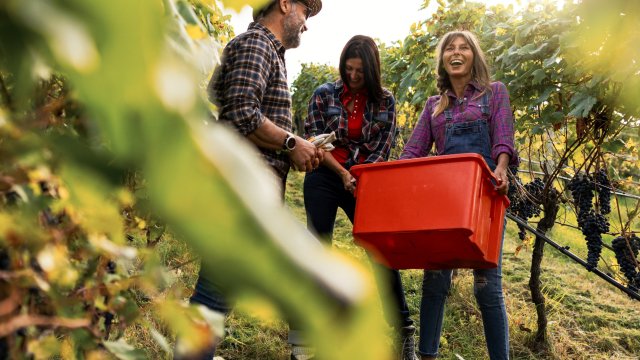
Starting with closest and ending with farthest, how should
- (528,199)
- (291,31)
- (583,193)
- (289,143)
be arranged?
1. (289,143)
2. (291,31)
3. (583,193)
4. (528,199)

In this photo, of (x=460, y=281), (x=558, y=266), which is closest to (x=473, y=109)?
(x=460, y=281)

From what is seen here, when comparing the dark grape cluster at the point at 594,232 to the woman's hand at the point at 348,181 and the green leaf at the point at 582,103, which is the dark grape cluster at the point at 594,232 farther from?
the woman's hand at the point at 348,181

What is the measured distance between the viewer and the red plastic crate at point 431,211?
2.09m

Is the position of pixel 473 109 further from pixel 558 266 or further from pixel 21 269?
pixel 558 266

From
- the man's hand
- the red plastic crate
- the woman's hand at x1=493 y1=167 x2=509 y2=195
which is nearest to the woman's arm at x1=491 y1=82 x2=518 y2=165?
the woman's hand at x1=493 y1=167 x2=509 y2=195

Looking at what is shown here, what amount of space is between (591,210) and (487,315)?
3.56ft

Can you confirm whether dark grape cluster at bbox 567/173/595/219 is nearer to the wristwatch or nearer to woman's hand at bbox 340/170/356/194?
woman's hand at bbox 340/170/356/194

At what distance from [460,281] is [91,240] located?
4139 millimetres

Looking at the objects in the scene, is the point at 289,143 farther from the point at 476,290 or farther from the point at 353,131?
the point at 476,290

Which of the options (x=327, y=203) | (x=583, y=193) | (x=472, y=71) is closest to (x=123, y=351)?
(x=327, y=203)

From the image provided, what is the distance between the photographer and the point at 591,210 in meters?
3.21

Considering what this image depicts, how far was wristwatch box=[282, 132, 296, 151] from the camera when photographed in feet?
6.83

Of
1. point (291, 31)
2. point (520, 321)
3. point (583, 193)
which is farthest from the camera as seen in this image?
point (520, 321)

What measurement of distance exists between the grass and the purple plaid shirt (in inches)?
24.3
